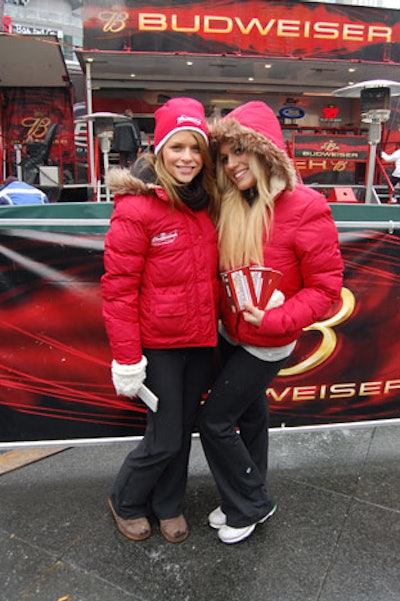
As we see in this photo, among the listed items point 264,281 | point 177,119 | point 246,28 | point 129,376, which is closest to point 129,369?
point 129,376

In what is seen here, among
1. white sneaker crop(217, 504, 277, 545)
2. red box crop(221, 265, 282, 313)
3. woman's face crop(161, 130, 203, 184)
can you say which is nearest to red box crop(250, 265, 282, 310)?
red box crop(221, 265, 282, 313)

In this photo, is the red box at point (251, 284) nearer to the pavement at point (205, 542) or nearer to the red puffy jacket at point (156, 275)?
the red puffy jacket at point (156, 275)

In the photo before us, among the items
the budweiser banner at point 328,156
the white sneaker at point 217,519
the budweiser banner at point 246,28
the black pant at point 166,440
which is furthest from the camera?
the budweiser banner at point 328,156

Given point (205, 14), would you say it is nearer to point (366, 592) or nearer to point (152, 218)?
point (152, 218)

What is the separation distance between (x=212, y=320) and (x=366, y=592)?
4.43ft

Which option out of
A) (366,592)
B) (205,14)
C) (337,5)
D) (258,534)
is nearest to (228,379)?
(258,534)

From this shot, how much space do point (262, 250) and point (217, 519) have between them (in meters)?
1.42

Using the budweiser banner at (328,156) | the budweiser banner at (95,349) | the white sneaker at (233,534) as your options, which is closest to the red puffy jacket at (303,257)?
the budweiser banner at (95,349)

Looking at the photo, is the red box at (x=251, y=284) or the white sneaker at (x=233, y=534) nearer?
the red box at (x=251, y=284)

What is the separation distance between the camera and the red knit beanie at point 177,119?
191 cm

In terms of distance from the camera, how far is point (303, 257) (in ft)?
6.33

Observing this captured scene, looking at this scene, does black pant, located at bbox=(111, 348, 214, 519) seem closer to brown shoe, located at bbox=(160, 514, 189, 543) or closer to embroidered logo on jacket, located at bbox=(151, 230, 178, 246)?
brown shoe, located at bbox=(160, 514, 189, 543)

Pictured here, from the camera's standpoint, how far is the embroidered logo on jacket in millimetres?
1939

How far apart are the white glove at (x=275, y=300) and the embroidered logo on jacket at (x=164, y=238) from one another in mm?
462
